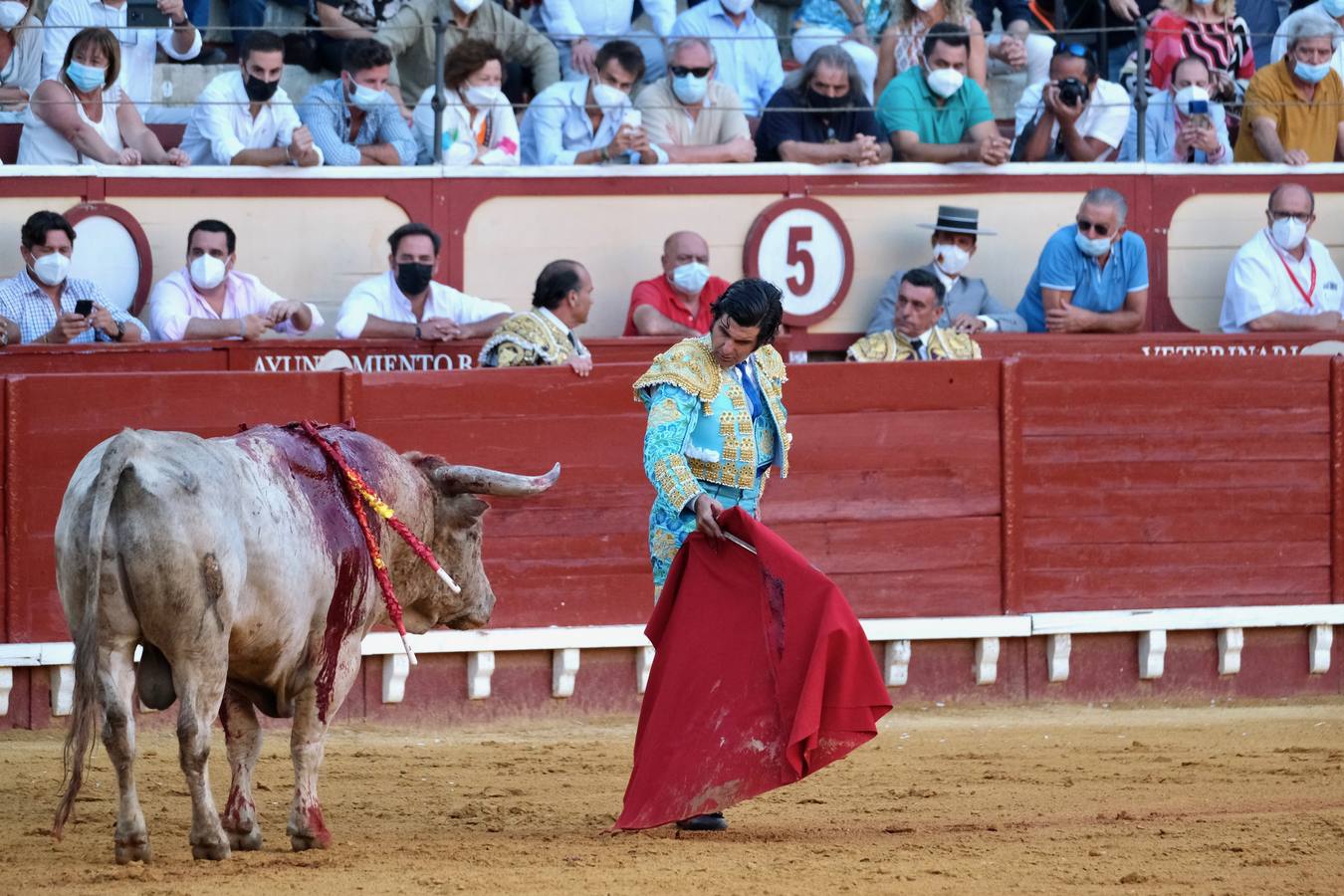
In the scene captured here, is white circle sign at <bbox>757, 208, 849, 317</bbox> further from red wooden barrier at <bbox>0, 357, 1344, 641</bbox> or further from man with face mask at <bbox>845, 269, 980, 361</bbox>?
red wooden barrier at <bbox>0, 357, 1344, 641</bbox>

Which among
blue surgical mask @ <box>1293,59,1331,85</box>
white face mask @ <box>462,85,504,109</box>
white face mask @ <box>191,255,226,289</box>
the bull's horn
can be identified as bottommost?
the bull's horn

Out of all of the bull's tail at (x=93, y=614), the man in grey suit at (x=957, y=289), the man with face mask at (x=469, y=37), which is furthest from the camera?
the man with face mask at (x=469, y=37)

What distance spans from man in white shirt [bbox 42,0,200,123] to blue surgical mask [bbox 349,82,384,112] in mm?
720

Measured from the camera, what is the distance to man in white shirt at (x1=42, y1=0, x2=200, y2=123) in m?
8.56

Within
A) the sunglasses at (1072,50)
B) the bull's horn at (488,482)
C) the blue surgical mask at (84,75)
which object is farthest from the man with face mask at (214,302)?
the sunglasses at (1072,50)

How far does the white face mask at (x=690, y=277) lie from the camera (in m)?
8.23

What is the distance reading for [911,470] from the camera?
791cm

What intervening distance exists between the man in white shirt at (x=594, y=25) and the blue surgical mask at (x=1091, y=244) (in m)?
2.17

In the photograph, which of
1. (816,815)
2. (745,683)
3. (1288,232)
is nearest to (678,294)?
(1288,232)

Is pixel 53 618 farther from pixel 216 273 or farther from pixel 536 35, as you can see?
pixel 536 35

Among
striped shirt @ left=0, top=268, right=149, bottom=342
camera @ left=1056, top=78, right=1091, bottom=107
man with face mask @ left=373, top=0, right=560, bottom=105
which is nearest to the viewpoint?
striped shirt @ left=0, top=268, right=149, bottom=342

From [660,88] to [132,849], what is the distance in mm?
5306

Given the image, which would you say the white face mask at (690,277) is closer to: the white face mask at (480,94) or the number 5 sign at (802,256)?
the number 5 sign at (802,256)

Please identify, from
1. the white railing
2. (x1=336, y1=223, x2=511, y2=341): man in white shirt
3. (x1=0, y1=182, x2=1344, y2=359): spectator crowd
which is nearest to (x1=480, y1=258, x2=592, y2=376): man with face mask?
(x1=0, y1=182, x2=1344, y2=359): spectator crowd
